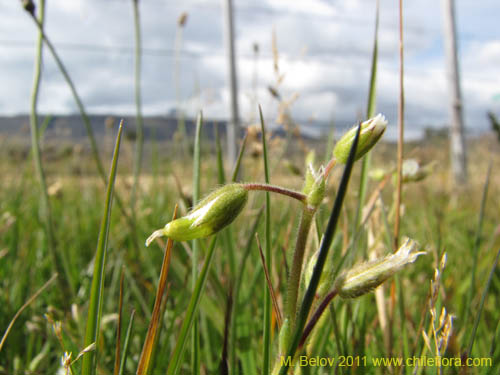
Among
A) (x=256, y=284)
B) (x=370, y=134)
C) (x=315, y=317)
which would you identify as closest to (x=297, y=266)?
(x=315, y=317)

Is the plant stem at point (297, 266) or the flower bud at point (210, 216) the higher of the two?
the flower bud at point (210, 216)

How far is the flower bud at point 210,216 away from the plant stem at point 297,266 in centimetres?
7

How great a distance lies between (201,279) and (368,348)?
1.44ft

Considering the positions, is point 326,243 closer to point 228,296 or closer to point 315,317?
point 315,317

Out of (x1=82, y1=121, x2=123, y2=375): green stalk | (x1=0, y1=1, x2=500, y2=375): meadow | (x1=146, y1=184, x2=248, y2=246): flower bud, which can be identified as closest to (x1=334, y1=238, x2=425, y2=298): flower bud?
(x1=0, y1=1, x2=500, y2=375): meadow

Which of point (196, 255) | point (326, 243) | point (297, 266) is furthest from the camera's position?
Result: point (196, 255)

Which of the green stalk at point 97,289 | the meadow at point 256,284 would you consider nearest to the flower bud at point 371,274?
the meadow at point 256,284

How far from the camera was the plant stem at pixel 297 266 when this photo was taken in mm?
454

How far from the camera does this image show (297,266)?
0.46 m

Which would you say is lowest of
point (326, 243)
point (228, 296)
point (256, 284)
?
point (256, 284)

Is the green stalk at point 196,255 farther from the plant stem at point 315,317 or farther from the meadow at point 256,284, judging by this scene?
the plant stem at point 315,317

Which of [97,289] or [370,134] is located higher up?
[370,134]

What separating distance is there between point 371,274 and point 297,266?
7 centimetres

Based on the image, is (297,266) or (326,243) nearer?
(326,243)
